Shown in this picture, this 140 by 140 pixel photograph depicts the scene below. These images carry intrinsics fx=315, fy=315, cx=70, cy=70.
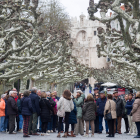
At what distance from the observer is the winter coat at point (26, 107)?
35.5ft

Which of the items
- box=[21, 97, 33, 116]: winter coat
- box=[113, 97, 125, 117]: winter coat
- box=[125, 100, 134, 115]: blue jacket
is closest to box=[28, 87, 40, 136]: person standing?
box=[21, 97, 33, 116]: winter coat

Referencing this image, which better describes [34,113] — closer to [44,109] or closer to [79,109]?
[44,109]

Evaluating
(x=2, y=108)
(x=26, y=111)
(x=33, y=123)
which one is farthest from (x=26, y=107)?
(x=2, y=108)

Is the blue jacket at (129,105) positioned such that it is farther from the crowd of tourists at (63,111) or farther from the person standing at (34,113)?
the person standing at (34,113)

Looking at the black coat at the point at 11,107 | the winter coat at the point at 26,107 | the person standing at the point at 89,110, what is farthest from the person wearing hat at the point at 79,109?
the black coat at the point at 11,107

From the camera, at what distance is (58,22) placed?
33156 mm

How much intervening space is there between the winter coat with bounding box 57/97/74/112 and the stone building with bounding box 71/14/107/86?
81.4 m

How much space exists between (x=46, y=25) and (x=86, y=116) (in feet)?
69.9

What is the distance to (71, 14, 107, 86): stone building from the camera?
94.3 m

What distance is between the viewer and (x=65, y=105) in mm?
10805

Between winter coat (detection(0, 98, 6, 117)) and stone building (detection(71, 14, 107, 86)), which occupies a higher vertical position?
stone building (detection(71, 14, 107, 86))

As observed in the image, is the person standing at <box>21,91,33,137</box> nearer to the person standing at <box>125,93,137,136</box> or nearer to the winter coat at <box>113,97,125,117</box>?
the winter coat at <box>113,97,125,117</box>

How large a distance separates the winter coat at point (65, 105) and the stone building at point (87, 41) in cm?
8137

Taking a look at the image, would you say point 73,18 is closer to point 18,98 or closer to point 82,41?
point 82,41
